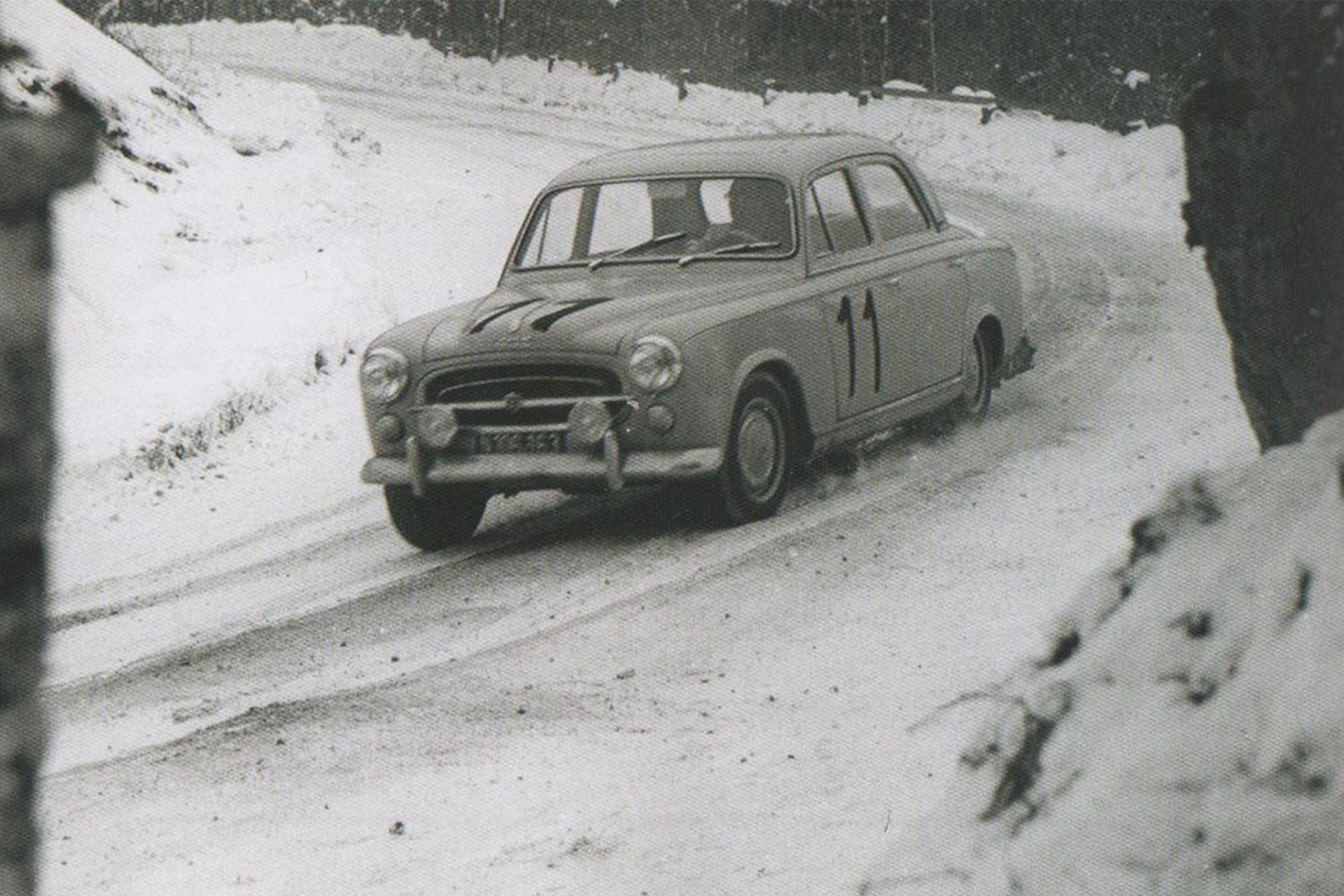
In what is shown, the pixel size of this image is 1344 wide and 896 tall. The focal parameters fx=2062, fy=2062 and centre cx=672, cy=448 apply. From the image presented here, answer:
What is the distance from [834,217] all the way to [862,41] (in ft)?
59.4

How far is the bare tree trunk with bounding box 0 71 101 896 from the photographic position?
168 cm

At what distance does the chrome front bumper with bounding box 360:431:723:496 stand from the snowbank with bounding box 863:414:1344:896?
500 cm

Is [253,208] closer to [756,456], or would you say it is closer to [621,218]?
[621,218]

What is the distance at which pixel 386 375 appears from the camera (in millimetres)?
9000

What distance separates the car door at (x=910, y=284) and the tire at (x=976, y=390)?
30cm

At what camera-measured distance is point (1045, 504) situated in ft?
29.3

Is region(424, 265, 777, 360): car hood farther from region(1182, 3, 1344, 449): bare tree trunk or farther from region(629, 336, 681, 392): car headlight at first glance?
region(1182, 3, 1344, 449): bare tree trunk

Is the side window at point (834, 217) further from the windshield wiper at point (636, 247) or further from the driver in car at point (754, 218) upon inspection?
the windshield wiper at point (636, 247)

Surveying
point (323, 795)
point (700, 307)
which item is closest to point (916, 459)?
point (700, 307)

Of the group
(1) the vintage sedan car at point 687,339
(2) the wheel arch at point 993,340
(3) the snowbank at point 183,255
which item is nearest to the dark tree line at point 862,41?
(3) the snowbank at point 183,255

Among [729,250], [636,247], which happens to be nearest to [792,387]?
[729,250]

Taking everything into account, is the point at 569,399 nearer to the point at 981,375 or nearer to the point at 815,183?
the point at 815,183

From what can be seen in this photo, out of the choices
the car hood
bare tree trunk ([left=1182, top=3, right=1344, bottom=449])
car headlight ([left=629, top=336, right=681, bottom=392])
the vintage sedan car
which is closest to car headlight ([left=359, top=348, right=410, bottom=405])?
Result: the vintage sedan car

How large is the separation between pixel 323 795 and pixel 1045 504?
13.5 ft
